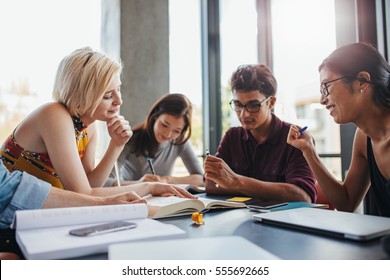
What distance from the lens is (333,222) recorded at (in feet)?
2.82

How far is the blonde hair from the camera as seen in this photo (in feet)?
4.71

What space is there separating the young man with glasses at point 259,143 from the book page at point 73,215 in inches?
28.7

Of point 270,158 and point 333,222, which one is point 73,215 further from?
point 270,158

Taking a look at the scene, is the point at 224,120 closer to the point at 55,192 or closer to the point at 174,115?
the point at 174,115

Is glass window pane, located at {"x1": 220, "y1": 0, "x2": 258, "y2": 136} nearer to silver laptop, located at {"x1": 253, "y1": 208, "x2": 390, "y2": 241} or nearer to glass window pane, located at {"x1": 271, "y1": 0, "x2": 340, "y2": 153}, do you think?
glass window pane, located at {"x1": 271, "y1": 0, "x2": 340, "y2": 153}

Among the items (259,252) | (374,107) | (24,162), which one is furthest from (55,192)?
(374,107)

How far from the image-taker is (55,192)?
1.03 metres

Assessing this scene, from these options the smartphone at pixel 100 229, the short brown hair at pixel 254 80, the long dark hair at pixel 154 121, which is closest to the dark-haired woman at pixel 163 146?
the long dark hair at pixel 154 121

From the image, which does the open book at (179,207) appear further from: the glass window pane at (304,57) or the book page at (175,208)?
the glass window pane at (304,57)

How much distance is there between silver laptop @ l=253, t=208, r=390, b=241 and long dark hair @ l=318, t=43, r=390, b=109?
0.58 metres

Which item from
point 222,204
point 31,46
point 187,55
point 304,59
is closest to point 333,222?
point 222,204

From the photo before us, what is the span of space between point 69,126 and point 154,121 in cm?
125

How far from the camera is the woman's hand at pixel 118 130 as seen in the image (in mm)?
1653

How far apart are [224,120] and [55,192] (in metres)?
2.78
